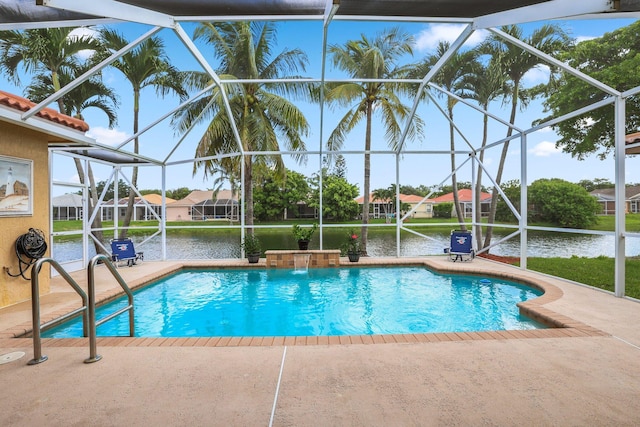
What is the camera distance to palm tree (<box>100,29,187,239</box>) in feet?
38.3

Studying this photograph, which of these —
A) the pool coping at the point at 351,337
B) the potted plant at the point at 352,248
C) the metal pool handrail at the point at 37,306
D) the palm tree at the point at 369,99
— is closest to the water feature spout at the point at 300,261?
the potted plant at the point at 352,248

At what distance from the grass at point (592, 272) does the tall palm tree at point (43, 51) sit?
12.9 meters

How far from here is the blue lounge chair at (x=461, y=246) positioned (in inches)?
362

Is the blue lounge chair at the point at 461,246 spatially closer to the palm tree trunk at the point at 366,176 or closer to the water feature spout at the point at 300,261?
the palm tree trunk at the point at 366,176

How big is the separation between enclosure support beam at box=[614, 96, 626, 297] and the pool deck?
5.10 feet

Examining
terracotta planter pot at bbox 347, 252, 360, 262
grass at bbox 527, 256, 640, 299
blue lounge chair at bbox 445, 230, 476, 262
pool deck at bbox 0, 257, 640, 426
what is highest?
blue lounge chair at bbox 445, 230, 476, 262

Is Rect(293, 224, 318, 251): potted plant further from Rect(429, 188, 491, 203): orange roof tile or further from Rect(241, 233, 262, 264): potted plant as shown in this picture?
Rect(429, 188, 491, 203): orange roof tile

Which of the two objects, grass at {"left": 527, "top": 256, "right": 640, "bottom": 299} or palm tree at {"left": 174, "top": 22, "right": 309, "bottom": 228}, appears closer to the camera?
grass at {"left": 527, "top": 256, "right": 640, "bottom": 299}

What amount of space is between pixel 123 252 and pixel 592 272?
473 inches

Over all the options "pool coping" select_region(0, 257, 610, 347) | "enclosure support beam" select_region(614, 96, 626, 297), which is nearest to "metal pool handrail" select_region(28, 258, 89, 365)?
"pool coping" select_region(0, 257, 610, 347)

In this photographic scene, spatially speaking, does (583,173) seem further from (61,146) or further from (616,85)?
(61,146)

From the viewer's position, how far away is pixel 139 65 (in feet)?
39.5

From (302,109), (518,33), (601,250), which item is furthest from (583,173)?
(302,109)

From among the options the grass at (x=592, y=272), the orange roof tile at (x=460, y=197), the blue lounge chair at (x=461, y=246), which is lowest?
the grass at (x=592, y=272)
